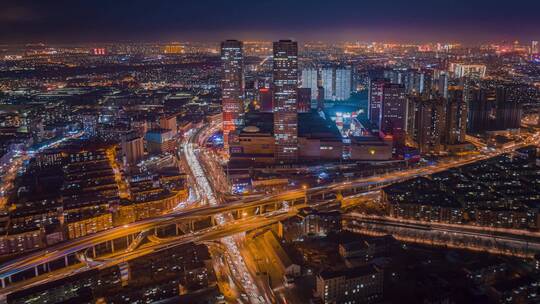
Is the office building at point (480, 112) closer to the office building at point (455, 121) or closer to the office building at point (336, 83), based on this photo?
the office building at point (455, 121)

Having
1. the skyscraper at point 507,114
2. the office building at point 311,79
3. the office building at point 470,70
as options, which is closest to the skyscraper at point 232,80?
the office building at point 311,79

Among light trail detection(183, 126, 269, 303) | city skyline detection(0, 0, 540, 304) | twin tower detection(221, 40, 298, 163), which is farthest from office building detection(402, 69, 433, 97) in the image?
light trail detection(183, 126, 269, 303)

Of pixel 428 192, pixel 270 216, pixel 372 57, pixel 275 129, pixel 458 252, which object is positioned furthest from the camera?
pixel 372 57

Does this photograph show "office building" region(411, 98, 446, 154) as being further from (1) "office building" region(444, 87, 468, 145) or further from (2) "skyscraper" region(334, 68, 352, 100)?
(2) "skyscraper" region(334, 68, 352, 100)

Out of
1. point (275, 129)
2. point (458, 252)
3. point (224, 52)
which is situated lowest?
point (458, 252)

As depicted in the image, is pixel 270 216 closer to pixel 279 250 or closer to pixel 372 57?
pixel 279 250

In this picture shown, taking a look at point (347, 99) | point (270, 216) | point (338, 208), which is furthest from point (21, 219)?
point (347, 99)

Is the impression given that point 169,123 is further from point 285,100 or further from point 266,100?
point 285,100
